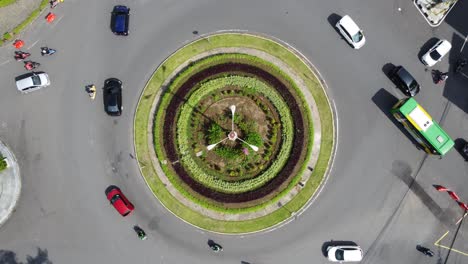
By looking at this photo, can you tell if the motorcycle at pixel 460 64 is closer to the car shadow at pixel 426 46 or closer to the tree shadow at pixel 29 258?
the car shadow at pixel 426 46

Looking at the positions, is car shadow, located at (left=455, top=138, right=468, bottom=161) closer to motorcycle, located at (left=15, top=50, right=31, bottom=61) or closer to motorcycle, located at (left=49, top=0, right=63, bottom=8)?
motorcycle, located at (left=49, top=0, right=63, bottom=8)

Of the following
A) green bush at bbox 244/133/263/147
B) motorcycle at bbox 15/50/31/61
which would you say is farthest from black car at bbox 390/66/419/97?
motorcycle at bbox 15/50/31/61

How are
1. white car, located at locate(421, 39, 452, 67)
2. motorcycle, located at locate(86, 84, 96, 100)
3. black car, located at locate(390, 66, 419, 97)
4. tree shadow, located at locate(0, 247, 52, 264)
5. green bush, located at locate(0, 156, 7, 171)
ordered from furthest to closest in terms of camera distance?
motorcycle, located at locate(86, 84, 96, 100) → white car, located at locate(421, 39, 452, 67) → black car, located at locate(390, 66, 419, 97) → green bush, located at locate(0, 156, 7, 171) → tree shadow, located at locate(0, 247, 52, 264)

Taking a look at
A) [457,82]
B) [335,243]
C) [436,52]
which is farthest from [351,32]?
[335,243]

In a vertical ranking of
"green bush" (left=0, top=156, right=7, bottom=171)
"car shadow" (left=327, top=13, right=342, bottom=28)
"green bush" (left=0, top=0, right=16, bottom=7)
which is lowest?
"car shadow" (left=327, top=13, right=342, bottom=28)

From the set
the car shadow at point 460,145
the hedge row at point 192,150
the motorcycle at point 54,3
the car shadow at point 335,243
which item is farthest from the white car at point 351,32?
the motorcycle at point 54,3

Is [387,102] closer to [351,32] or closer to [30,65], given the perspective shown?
[351,32]
